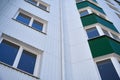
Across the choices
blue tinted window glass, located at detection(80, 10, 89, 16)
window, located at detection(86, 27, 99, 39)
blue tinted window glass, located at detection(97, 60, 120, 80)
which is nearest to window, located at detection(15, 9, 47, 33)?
window, located at detection(86, 27, 99, 39)

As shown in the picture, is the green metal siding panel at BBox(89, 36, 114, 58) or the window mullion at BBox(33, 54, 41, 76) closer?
the window mullion at BBox(33, 54, 41, 76)

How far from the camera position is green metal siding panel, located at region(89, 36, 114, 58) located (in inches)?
402

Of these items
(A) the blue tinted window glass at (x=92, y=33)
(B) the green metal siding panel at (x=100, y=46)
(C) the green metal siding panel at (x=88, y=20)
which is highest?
(C) the green metal siding panel at (x=88, y=20)

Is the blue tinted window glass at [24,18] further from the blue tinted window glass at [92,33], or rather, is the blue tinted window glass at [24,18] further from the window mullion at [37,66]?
the blue tinted window glass at [92,33]

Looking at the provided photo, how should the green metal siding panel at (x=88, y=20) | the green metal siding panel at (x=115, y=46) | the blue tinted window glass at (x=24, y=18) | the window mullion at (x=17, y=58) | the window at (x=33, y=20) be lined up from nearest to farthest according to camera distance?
the window mullion at (x=17, y=58) → the green metal siding panel at (x=115, y=46) → the blue tinted window glass at (x=24, y=18) → the window at (x=33, y=20) → the green metal siding panel at (x=88, y=20)

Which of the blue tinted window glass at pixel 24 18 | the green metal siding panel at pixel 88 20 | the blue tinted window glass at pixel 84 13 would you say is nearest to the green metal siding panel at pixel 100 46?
the green metal siding panel at pixel 88 20

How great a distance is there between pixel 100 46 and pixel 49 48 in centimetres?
312

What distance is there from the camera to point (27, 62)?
867 cm

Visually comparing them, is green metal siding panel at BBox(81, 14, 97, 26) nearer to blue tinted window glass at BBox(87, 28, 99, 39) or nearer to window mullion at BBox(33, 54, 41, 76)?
blue tinted window glass at BBox(87, 28, 99, 39)

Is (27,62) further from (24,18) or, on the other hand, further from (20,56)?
(24,18)

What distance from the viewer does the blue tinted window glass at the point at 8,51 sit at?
8023 millimetres

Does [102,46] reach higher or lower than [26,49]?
higher

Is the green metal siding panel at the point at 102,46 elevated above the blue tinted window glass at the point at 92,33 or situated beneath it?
situated beneath

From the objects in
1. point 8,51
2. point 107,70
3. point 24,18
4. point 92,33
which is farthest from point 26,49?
point 92,33
